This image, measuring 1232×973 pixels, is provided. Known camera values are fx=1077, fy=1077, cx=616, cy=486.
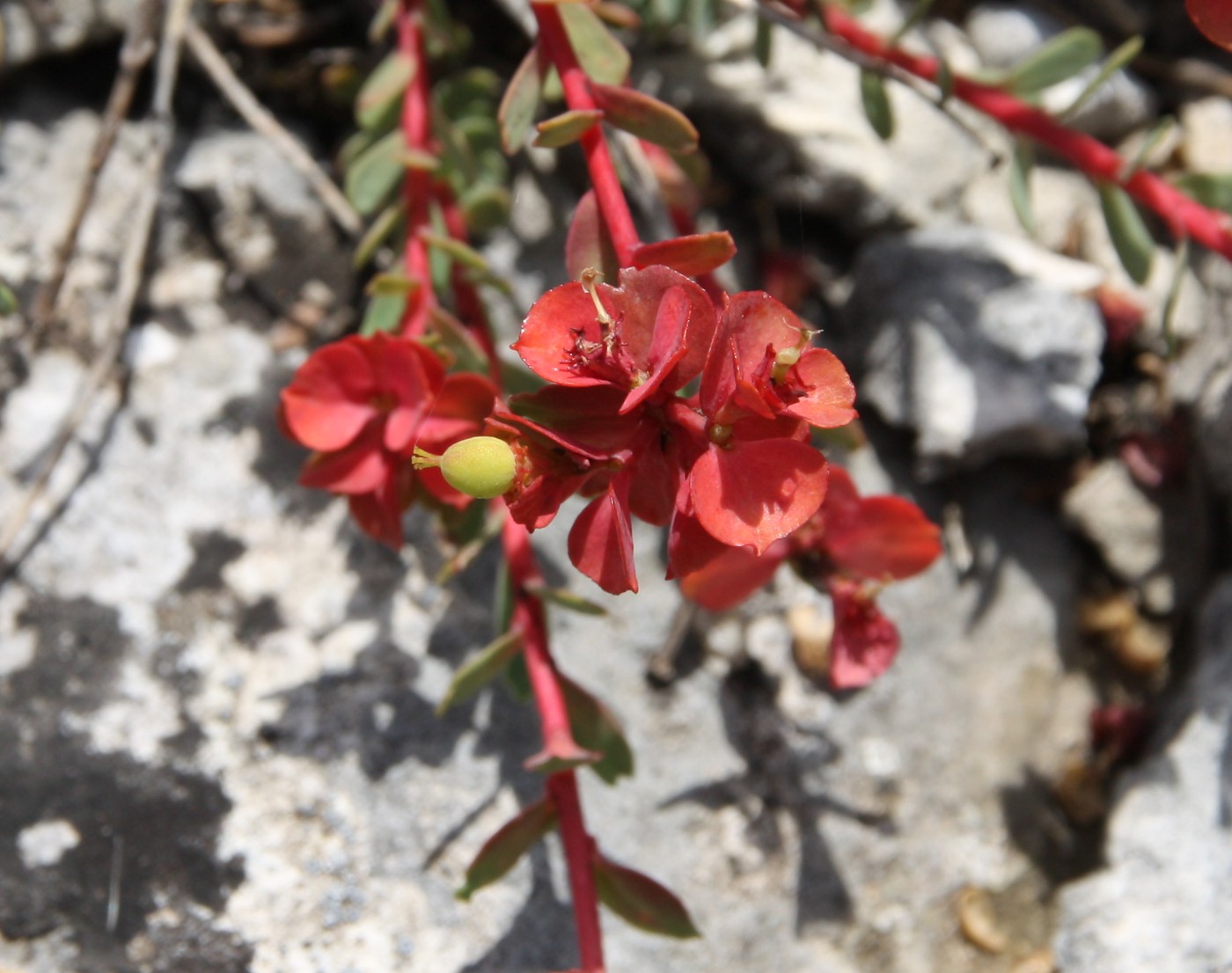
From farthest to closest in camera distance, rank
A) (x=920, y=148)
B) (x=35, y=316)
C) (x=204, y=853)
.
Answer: (x=920, y=148), (x=35, y=316), (x=204, y=853)

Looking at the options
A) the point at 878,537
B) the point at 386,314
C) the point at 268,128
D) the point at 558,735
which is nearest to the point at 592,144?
the point at 386,314

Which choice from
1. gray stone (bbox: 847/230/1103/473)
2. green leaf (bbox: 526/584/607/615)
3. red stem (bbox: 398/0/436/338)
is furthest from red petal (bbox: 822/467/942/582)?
red stem (bbox: 398/0/436/338)

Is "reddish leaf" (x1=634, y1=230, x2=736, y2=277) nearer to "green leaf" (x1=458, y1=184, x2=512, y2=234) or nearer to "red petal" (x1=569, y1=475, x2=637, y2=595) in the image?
"red petal" (x1=569, y1=475, x2=637, y2=595)

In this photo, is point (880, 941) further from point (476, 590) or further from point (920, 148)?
point (920, 148)

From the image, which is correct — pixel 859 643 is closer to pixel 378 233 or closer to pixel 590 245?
pixel 590 245

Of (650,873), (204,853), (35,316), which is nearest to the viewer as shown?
(204,853)

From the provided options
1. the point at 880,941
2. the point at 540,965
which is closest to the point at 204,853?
the point at 540,965
